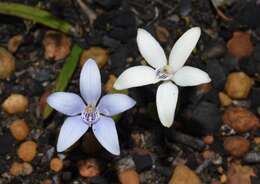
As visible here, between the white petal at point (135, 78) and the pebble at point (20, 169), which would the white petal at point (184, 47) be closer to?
the white petal at point (135, 78)

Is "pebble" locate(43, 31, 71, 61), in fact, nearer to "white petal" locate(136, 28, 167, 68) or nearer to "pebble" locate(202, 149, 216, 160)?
"white petal" locate(136, 28, 167, 68)

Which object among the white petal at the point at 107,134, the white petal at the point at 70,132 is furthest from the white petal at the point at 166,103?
the white petal at the point at 70,132

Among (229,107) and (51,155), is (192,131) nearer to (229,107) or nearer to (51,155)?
(229,107)

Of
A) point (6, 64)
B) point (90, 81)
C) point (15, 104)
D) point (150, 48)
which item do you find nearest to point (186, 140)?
point (150, 48)

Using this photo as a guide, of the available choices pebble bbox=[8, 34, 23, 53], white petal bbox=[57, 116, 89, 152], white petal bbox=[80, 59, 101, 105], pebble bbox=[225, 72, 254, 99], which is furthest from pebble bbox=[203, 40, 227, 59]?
pebble bbox=[8, 34, 23, 53]

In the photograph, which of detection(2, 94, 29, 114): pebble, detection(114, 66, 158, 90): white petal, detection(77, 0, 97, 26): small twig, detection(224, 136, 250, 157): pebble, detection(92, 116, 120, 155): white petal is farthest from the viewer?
detection(77, 0, 97, 26): small twig

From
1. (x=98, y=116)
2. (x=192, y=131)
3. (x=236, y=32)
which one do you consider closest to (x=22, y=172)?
(x=98, y=116)

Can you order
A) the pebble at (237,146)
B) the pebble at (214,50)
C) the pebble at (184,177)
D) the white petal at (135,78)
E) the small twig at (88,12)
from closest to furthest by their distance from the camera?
the white petal at (135,78)
the pebble at (184,177)
the pebble at (237,146)
the pebble at (214,50)
the small twig at (88,12)
